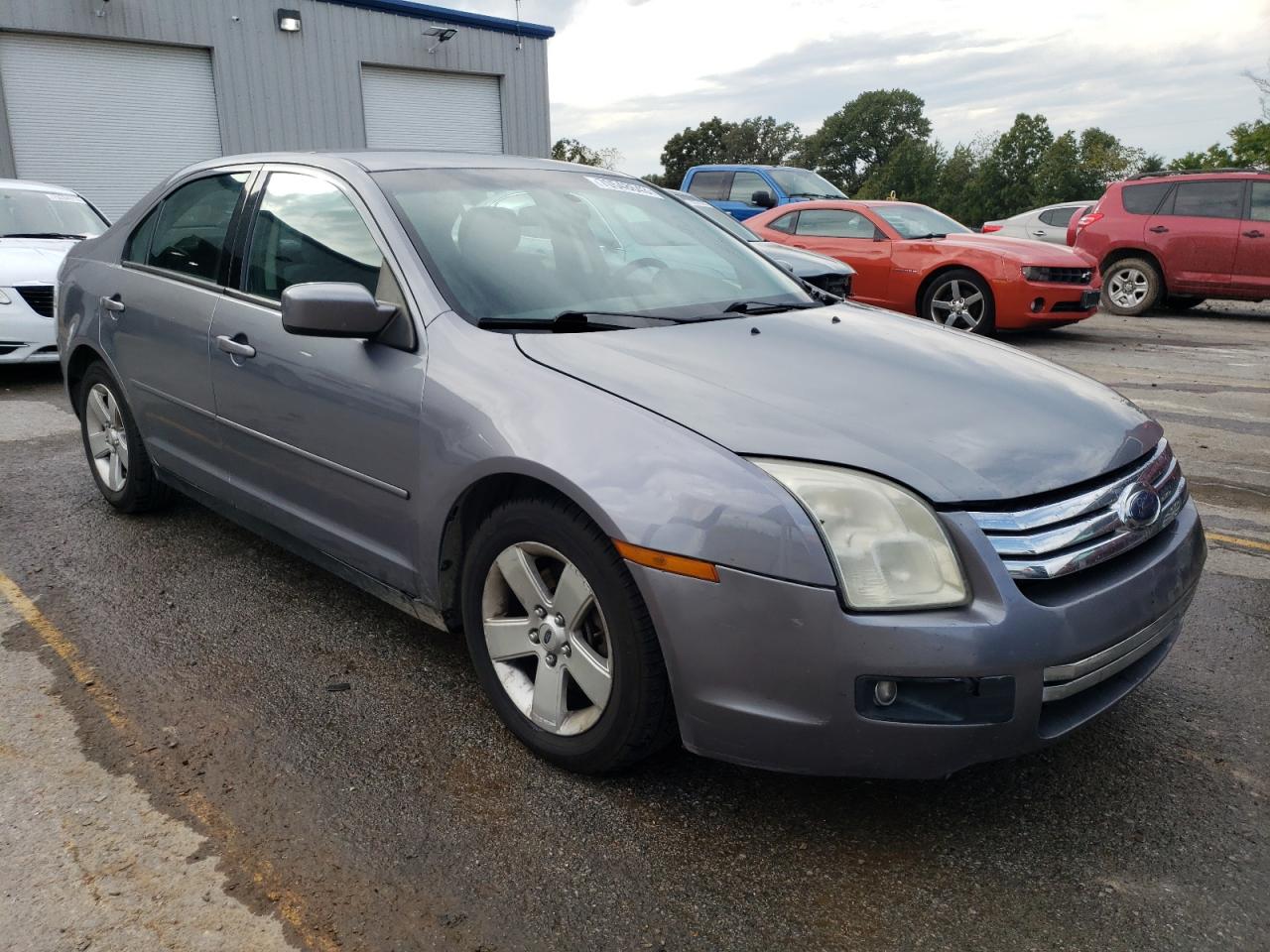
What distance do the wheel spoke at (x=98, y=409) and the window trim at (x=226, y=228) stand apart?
648 mm

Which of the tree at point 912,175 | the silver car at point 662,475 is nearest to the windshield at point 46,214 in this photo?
the silver car at point 662,475

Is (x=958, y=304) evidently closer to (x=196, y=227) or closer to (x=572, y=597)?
(x=196, y=227)

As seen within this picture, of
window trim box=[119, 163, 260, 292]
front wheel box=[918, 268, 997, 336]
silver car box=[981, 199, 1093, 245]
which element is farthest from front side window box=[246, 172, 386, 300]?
A: silver car box=[981, 199, 1093, 245]

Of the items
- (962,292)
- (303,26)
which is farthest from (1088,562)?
(303,26)

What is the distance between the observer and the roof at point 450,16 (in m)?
18.4

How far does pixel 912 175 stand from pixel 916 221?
81638mm

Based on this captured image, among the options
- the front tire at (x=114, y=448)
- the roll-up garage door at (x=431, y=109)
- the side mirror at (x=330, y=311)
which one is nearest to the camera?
the side mirror at (x=330, y=311)

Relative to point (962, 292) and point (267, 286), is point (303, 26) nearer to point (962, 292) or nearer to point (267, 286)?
point (962, 292)

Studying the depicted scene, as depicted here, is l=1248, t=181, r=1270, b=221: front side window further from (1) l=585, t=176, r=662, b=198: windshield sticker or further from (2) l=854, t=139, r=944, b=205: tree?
(2) l=854, t=139, r=944, b=205: tree

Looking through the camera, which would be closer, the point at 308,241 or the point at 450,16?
the point at 308,241

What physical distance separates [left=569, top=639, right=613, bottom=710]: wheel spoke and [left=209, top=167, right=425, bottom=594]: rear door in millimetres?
630

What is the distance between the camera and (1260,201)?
1135cm

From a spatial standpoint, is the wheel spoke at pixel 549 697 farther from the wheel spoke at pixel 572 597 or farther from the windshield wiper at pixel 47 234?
the windshield wiper at pixel 47 234

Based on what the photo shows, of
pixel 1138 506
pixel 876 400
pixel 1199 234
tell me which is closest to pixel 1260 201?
pixel 1199 234
